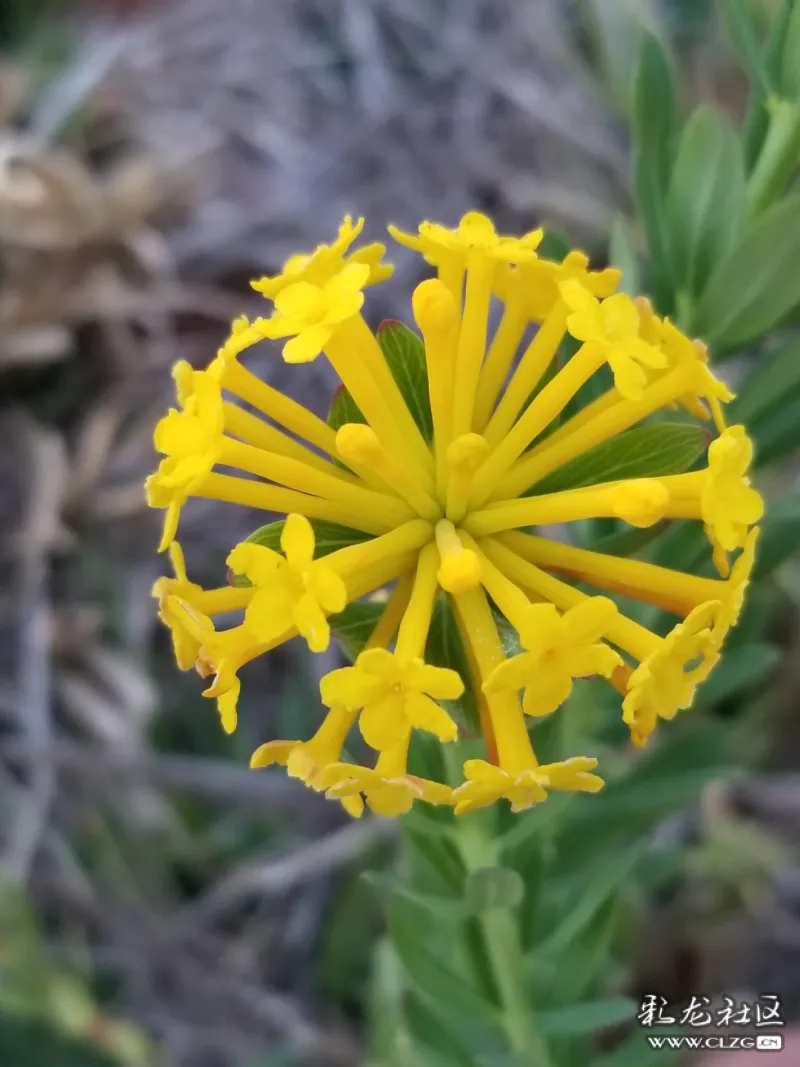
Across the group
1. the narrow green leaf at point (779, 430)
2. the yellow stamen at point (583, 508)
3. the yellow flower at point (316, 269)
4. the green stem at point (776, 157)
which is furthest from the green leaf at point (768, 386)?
the yellow flower at point (316, 269)

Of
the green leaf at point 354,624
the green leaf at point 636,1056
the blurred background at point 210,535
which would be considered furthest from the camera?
the blurred background at point 210,535

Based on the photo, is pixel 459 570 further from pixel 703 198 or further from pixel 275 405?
pixel 703 198

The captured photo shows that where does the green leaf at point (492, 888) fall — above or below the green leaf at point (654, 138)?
below

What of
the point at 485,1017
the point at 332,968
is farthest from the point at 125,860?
the point at 485,1017

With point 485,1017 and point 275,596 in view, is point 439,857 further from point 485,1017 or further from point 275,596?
point 275,596

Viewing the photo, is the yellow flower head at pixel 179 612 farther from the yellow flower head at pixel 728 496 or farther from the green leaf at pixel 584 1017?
the green leaf at pixel 584 1017

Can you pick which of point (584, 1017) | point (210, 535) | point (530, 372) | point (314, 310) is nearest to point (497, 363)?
point (530, 372)

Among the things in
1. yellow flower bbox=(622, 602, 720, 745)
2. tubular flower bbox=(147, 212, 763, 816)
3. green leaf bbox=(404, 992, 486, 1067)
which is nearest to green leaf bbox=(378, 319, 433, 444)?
tubular flower bbox=(147, 212, 763, 816)
